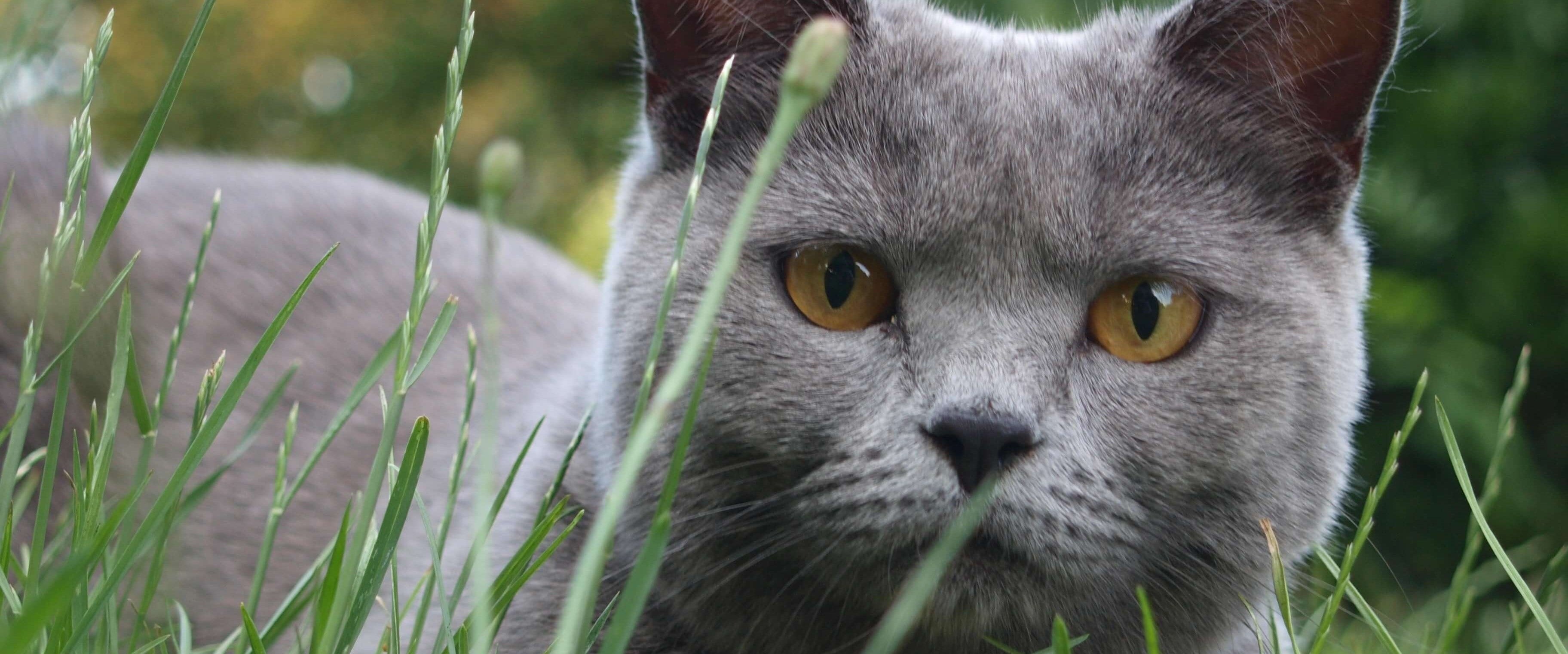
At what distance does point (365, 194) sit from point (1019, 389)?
185 centimetres

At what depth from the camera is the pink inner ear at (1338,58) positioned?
140cm

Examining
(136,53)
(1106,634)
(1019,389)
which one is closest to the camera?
(1019,389)

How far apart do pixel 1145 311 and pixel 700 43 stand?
1.92ft

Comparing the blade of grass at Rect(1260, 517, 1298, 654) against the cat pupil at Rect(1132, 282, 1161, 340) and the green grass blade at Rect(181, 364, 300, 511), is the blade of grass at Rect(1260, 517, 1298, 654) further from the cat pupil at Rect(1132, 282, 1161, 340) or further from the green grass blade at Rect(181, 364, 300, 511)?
the green grass blade at Rect(181, 364, 300, 511)

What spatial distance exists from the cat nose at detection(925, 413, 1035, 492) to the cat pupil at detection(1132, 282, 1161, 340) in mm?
250

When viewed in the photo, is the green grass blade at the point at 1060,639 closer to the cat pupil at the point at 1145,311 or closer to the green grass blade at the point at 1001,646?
the green grass blade at the point at 1001,646

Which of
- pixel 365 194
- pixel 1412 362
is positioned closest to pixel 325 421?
pixel 365 194

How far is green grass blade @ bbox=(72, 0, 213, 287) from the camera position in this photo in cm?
103

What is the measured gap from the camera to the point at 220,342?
2232mm

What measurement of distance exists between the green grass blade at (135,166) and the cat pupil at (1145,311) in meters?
0.89

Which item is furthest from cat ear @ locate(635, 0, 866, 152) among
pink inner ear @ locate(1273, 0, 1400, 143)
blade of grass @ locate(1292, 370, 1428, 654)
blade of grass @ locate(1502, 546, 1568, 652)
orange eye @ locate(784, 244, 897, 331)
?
blade of grass @ locate(1502, 546, 1568, 652)

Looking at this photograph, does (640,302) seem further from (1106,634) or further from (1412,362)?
(1412,362)

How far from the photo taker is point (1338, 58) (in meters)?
1.43

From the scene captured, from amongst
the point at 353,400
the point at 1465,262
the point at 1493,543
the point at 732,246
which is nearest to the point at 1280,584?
the point at 1493,543
